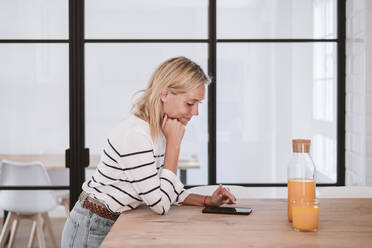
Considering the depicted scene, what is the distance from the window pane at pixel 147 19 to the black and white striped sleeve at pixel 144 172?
1591 millimetres

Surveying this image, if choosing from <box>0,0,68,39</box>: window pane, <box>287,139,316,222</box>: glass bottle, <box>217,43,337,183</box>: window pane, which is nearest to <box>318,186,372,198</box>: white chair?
<box>217,43,337,183</box>: window pane

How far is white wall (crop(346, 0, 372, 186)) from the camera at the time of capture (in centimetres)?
280

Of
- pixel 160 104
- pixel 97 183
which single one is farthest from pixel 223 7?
pixel 97 183

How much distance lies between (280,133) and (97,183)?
167 centimetres

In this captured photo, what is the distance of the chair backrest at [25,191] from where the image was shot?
3059 millimetres

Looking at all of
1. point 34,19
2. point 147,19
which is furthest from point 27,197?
point 147,19

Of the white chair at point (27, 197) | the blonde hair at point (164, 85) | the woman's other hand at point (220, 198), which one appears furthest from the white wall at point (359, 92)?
the white chair at point (27, 197)

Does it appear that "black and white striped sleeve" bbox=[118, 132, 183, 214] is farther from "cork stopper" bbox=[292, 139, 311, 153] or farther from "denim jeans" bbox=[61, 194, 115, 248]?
"cork stopper" bbox=[292, 139, 311, 153]

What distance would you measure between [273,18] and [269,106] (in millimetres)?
549

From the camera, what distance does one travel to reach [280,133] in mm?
3072

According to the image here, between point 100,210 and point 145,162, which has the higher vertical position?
point 145,162

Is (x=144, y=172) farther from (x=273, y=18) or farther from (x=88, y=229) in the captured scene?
(x=273, y=18)

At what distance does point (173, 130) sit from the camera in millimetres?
1708

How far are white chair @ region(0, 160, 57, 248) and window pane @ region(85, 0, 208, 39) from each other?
919mm
